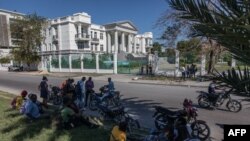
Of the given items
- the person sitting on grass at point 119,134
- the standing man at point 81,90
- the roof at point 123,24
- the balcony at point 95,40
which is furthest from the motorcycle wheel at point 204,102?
the roof at point 123,24

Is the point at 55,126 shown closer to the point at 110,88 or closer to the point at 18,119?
the point at 18,119

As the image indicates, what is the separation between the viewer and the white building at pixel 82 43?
35.8 meters

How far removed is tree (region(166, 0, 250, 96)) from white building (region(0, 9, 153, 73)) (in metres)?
29.7

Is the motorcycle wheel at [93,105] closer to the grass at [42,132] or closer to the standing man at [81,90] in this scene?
the standing man at [81,90]

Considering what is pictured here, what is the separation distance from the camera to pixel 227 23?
1.86 metres

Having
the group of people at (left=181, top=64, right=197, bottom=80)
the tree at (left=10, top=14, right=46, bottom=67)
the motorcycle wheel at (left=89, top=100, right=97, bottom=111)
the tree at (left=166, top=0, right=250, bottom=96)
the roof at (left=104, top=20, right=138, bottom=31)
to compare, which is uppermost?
the roof at (left=104, top=20, right=138, bottom=31)

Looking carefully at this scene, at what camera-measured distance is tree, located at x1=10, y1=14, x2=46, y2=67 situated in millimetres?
44938

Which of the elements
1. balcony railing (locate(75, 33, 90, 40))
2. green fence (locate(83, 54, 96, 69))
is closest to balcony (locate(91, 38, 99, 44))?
balcony railing (locate(75, 33, 90, 40))

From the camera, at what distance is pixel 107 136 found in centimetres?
702

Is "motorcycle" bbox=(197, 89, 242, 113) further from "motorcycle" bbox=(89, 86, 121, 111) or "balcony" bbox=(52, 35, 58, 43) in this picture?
"balcony" bbox=(52, 35, 58, 43)

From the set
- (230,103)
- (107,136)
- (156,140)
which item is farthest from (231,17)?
(230,103)

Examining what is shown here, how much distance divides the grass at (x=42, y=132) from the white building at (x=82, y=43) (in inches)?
940

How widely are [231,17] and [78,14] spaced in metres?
58.5

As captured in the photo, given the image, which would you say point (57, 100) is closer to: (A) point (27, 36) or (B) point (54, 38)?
(A) point (27, 36)
